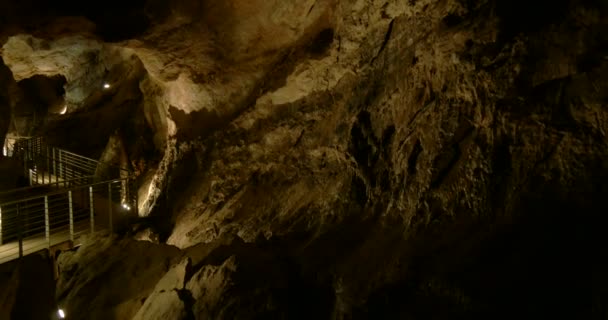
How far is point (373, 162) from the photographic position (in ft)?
15.3

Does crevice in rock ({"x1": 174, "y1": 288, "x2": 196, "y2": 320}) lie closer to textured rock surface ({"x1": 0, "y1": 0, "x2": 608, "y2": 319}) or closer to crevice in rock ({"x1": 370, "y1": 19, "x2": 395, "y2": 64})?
textured rock surface ({"x1": 0, "y1": 0, "x2": 608, "y2": 319})

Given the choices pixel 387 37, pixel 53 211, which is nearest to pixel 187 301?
pixel 387 37

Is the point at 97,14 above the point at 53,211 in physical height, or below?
above

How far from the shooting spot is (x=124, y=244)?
278 inches

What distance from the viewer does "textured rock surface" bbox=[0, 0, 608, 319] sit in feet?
9.69

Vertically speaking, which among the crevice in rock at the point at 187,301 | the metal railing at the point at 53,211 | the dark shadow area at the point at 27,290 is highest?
the metal railing at the point at 53,211

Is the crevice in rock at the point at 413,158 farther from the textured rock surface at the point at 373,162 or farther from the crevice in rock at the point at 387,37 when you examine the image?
the crevice in rock at the point at 387,37

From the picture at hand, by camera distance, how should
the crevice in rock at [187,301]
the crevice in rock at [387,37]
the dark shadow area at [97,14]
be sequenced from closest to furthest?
the crevice in rock at [187,301], the crevice in rock at [387,37], the dark shadow area at [97,14]

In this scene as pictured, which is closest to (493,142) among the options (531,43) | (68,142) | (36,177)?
(531,43)

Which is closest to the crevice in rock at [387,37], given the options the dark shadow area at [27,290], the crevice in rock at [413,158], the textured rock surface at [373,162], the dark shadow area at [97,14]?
the textured rock surface at [373,162]

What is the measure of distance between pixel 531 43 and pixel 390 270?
227 cm

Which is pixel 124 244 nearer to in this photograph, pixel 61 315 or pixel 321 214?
pixel 61 315

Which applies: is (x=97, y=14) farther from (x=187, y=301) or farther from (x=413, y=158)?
(x=413, y=158)

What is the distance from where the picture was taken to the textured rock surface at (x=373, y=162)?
2955 mm
